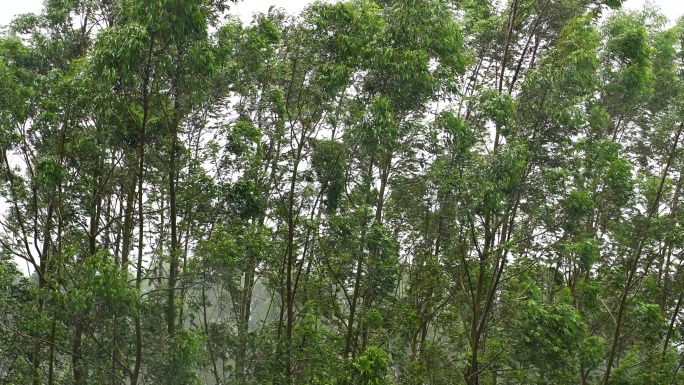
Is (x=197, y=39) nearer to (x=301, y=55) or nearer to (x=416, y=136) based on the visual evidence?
(x=301, y=55)

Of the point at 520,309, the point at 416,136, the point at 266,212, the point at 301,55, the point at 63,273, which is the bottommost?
the point at 520,309

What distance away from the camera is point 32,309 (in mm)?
10977

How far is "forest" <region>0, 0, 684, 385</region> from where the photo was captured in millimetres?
10023

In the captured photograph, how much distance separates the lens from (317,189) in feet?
39.5

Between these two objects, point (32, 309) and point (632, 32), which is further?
point (632, 32)

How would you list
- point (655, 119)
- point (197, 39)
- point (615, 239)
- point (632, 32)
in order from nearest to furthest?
1. point (197, 39)
2. point (632, 32)
3. point (615, 239)
4. point (655, 119)

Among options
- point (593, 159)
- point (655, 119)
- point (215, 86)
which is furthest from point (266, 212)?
point (655, 119)

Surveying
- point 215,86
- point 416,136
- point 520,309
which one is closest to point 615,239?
point 520,309

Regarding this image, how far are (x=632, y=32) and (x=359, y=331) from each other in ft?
21.3

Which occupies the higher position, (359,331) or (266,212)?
(266,212)

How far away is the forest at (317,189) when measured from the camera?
10.0m

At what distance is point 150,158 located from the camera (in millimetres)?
10477

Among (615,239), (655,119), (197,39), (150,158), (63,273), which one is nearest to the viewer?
(197,39)

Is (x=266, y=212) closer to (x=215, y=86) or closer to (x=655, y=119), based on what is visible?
(x=215, y=86)
